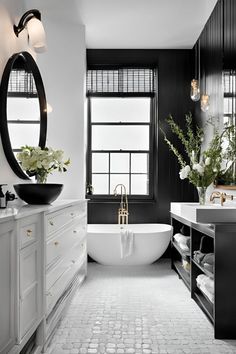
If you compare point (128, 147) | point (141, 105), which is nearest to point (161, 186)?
point (128, 147)

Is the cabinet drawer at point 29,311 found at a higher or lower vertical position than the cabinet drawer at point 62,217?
lower

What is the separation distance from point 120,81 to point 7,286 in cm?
386

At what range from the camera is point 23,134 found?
10.3 feet

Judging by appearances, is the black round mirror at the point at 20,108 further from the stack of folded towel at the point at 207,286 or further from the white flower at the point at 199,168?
the stack of folded towel at the point at 207,286

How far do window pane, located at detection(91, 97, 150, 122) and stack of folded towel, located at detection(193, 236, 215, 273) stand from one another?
246 centimetres

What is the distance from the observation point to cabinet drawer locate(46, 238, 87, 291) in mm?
2417

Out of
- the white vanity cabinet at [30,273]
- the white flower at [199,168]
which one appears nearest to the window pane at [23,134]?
the white vanity cabinet at [30,273]

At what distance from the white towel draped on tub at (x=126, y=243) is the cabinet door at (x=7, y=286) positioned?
2427mm

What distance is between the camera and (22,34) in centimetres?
321

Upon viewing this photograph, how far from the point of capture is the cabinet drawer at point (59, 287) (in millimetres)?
2398

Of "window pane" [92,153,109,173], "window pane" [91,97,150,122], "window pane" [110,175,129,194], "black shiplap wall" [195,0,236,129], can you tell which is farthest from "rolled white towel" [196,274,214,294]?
"window pane" [91,97,150,122]

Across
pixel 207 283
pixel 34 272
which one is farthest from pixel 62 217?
pixel 207 283

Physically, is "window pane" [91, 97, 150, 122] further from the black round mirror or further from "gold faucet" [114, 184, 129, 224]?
the black round mirror

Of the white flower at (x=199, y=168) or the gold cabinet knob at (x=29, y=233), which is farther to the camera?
the white flower at (x=199, y=168)
